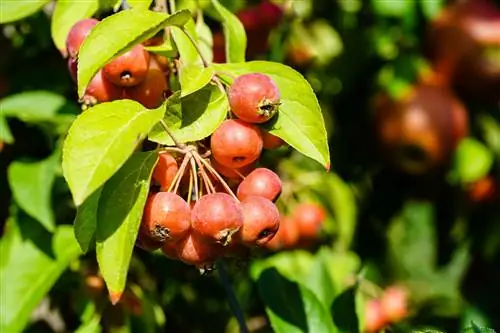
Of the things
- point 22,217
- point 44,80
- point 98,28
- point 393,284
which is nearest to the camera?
point 98,28

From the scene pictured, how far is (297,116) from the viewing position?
110cm

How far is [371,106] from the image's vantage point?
253cm

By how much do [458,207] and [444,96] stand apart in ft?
0.99

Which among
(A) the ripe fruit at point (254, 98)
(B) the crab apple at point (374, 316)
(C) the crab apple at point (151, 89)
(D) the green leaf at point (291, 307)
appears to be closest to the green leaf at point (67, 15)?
(C) the crab apple at point (151, 89)

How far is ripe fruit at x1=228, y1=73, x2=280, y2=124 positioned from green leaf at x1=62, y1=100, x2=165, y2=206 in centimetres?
8

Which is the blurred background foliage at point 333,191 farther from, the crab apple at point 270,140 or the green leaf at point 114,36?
the green leaf at point 114,36

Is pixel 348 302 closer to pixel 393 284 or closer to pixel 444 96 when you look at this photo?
pixel 444 96

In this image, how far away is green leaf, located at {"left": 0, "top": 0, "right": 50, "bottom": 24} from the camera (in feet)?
4.17

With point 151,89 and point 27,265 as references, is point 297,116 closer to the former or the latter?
point 151,89

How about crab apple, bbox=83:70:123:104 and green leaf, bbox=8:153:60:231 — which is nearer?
crab apple, bbox=83:70:123:104

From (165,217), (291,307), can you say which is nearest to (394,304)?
(291,307)

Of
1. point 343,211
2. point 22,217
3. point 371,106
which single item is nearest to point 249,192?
point 22,217

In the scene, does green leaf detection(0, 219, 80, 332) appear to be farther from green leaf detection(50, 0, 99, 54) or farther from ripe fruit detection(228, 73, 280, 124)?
ripe fruit detection(228, 73, 280, 124)

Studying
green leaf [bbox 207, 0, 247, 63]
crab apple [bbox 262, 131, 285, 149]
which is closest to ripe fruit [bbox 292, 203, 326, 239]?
green leaf [bbox 207, 0, 247, 63]
